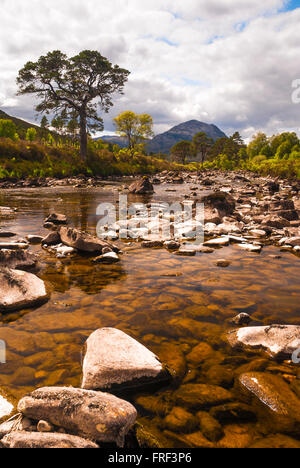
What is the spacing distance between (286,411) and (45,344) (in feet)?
9.14

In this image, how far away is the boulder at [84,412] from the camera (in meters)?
1.96

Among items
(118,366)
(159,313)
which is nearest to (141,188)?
(159,313)

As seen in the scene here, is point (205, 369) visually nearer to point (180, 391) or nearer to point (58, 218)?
point (180, 391)

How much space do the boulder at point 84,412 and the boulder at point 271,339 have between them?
180cm

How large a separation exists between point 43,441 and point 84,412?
321 mm

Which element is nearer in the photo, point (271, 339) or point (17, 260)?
point (271, 339)

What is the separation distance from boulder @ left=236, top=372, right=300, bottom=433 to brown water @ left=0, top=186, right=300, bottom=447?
14 centimetres

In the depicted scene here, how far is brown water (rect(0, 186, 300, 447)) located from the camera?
274 cm

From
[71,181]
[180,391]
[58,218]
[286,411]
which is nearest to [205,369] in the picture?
[180,391]

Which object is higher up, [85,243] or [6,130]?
[6,130]

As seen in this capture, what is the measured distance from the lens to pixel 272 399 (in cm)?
251

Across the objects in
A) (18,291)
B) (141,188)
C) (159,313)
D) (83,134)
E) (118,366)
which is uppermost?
(83,134)

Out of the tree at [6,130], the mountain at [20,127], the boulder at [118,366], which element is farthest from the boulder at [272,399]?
the mountain at [20,127]

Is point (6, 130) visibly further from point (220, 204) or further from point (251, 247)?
point (251, 247)
